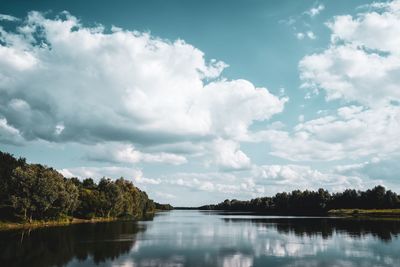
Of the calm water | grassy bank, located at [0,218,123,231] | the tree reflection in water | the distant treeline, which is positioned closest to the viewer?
the calm water

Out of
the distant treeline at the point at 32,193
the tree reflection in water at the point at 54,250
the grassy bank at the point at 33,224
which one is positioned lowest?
the tree reflection in water at the point at 54,250

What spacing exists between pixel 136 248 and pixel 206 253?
11.4 meters

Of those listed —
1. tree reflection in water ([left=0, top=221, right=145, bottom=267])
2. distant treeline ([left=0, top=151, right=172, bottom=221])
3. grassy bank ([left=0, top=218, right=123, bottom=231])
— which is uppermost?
distant treeline ([left=0, top=151, right=172, bottom=221])

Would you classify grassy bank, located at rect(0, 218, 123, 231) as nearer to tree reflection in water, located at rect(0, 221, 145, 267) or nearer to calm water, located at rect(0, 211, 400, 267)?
tree reflection in water, located at rect(0, 221, 145, 267)

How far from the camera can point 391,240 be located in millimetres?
70500

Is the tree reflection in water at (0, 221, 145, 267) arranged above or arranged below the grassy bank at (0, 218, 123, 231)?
below

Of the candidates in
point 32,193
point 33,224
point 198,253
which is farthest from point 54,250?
point 33,224

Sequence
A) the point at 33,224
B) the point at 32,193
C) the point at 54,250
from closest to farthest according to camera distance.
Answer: the point at 54,250, the point at 32,193, the point at 33,224

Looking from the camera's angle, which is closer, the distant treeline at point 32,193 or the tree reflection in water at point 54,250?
the tree reflection in water at point 54,250

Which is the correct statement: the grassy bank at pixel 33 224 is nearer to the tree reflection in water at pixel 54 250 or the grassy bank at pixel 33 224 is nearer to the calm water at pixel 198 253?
the tree reflection in water at pixel 54 250

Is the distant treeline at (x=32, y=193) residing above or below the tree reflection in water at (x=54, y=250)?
above

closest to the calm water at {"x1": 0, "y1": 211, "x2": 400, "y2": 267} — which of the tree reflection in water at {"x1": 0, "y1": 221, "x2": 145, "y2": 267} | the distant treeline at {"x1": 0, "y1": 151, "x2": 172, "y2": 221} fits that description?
the tree reflection in water at {"x1": 0, "y1": 221, "x2": 145, "y2": 267}

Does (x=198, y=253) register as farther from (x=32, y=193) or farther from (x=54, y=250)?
(x=32, y=193)

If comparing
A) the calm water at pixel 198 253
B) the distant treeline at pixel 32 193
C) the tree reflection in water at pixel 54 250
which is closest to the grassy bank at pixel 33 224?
the distant treeline at pixel 32 193
